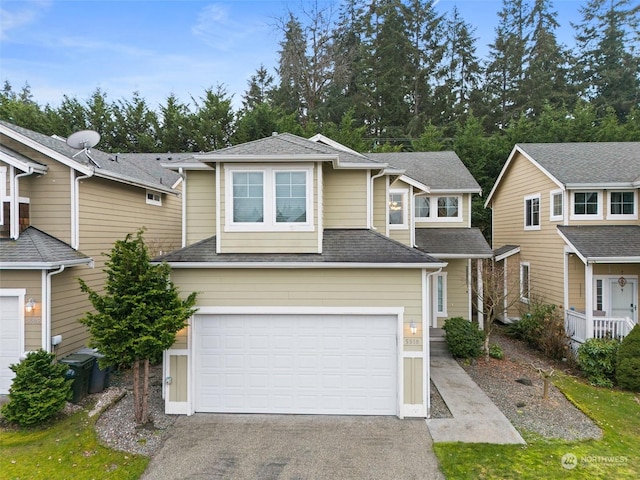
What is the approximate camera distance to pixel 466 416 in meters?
7.07

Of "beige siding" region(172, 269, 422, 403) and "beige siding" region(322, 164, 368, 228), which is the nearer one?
"beige siding" region(172, 269, 422, 403)

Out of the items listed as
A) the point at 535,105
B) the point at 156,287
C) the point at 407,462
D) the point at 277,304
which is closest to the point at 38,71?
the point at 156,287

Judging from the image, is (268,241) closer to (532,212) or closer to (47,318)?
(47,318)

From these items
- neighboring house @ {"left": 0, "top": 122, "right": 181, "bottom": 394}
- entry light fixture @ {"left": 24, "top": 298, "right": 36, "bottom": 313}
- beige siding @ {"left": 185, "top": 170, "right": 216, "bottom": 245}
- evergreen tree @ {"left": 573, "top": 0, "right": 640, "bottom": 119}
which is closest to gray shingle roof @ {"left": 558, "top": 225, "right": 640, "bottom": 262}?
beige siding @ {"left": 185, "top": 170, "right": 216, "bottom": 245}

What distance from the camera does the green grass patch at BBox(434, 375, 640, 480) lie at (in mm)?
5371

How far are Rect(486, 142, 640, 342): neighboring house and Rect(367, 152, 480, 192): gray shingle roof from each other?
2.50m

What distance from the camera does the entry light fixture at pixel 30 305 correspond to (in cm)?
777

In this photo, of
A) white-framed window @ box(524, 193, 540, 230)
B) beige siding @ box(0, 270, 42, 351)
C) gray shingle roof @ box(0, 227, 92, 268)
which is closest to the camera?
gray shingle roof @ box(0, 227, 92, 268)

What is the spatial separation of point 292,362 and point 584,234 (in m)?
10.6

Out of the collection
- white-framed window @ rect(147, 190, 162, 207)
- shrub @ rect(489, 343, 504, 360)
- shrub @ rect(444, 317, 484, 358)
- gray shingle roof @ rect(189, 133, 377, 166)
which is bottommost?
shrub @ rect(489, 343, 504, 360)

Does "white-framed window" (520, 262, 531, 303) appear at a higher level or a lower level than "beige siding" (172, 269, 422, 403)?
lower

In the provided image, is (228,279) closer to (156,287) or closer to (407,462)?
(156,287)

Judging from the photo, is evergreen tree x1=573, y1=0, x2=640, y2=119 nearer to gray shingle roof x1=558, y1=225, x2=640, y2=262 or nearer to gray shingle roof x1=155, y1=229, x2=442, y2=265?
gray shingle roof x1=558, y1=225, x2=640, y2=262

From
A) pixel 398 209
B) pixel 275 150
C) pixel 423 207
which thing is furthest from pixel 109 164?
pixel 423 207
